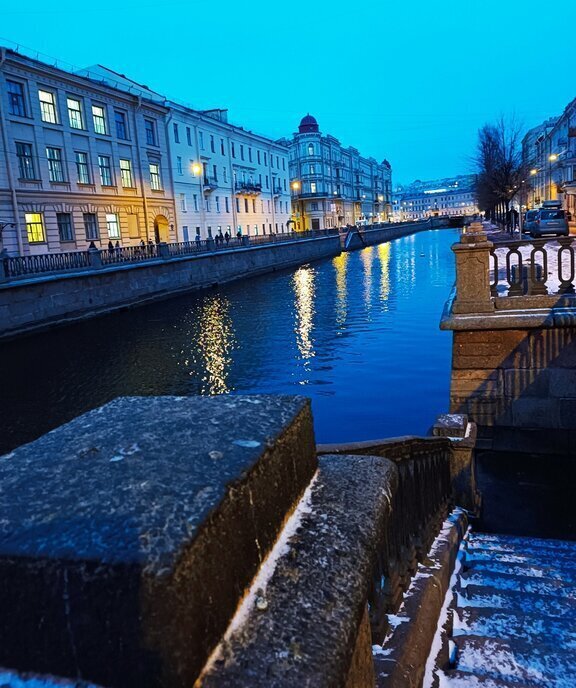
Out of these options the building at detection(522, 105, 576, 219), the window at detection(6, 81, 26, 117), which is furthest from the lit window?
the building at detection(522, 105, 576, 219)

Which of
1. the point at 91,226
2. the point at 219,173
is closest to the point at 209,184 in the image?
the point at 219,173

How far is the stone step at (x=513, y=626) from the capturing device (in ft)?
10.5

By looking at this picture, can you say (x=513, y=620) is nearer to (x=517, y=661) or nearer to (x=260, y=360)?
(x=517, y=661)

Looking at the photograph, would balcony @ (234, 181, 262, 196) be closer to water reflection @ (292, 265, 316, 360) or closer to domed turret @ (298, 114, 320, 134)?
water reflection @ (292, 265, 316, 360)

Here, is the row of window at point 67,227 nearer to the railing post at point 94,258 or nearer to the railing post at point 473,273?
the railing post at point 94,258

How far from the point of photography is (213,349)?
18.4 m

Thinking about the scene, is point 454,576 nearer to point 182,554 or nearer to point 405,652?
point 405,652

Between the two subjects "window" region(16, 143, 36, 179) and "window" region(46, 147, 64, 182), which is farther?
"window" region(46, 147, 64, 182)

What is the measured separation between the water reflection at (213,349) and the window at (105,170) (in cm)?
1472

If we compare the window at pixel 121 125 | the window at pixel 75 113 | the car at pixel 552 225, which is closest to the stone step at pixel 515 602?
the car at pixel 552 225

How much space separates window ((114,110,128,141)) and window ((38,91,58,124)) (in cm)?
550

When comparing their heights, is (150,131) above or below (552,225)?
above

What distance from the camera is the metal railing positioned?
70.8ft

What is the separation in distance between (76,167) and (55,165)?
1.64 meters
